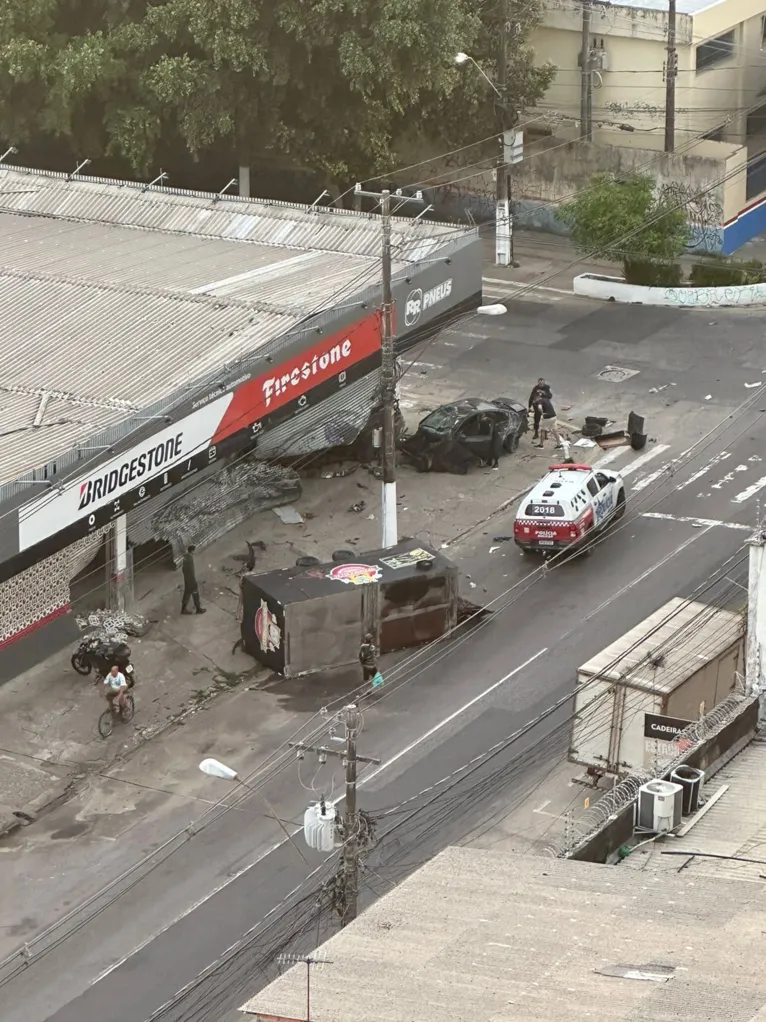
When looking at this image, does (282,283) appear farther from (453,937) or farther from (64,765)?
(453,937)

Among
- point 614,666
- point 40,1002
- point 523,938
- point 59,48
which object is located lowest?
point 40,1002

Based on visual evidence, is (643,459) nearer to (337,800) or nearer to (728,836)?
(337,800)

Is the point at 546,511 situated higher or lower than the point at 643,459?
higher

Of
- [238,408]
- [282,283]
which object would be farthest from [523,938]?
[282,283]

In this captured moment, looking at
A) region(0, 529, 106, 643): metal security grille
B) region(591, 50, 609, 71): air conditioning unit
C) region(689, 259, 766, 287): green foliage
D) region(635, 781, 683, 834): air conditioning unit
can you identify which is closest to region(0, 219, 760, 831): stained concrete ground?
region(0, 529, 106, 643): metal security grille

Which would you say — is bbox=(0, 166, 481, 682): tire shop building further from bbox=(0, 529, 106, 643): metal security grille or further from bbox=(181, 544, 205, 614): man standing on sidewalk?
bbox=(181, 544, 205, 614): man standing on sidewalk

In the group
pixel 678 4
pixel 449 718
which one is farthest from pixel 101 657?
pixel 678 4
